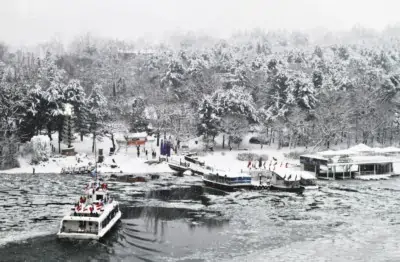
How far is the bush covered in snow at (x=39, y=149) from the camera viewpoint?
90.9 meters

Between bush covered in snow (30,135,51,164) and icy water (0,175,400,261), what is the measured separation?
13.4 metres

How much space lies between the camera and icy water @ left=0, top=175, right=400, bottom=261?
4372 cm

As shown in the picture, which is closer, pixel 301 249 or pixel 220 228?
pixel 301 249

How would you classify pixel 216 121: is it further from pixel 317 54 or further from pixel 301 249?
pixel 317 54

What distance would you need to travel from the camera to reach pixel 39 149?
91312 millimetres

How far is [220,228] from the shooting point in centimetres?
5206

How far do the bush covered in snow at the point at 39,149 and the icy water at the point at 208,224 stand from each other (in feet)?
44.0

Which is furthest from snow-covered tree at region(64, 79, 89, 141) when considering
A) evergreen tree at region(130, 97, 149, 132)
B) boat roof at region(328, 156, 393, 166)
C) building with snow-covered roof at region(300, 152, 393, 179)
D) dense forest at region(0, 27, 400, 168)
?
boat roof at region(328, 156, 393, 166)

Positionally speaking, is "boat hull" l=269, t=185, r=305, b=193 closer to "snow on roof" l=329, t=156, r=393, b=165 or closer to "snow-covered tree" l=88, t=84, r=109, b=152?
"snow on roof" l=329, t=156, r=393, b=165

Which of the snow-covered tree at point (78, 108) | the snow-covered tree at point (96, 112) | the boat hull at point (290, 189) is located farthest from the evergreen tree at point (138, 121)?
the boat hull at point (290, 189)

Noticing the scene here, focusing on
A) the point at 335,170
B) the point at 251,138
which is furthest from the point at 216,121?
the point at 335,170

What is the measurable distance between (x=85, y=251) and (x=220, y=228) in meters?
13.9

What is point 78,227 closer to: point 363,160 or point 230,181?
point 230,181

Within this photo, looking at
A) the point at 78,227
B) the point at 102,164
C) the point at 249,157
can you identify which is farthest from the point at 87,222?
the point at 249,157
